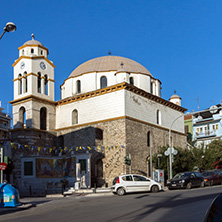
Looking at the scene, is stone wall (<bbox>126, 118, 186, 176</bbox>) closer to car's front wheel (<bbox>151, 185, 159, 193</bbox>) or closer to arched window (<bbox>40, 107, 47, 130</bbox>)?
car's front wheel (<bbox>151, 185, 159, 193</bbox>)

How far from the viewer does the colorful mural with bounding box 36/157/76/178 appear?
30.1 m

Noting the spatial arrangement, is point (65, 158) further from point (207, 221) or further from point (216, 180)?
point (207, 221)

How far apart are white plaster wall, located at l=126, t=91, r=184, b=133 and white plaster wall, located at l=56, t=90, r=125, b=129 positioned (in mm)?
1017

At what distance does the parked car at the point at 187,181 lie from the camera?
23.7 m

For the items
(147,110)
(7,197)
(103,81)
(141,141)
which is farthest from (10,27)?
(103,81)

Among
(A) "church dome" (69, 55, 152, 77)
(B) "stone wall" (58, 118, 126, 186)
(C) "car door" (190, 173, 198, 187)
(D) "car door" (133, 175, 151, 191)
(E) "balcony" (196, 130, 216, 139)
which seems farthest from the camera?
(E) "balcony" (196, 130, 216, 139)

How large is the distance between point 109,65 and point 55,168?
48.3 ft

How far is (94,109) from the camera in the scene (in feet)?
117

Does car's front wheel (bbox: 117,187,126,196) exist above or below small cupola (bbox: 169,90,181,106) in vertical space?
below

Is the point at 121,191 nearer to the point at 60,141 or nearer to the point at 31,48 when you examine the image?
the point at 60,141

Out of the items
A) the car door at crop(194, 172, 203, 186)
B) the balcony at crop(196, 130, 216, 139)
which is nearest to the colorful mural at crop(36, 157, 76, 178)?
the car door at crop(194, 172, 203, 186)

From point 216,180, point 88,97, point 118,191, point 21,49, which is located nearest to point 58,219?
point 118,191

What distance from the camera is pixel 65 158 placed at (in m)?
31.4

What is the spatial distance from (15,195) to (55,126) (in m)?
23.3
